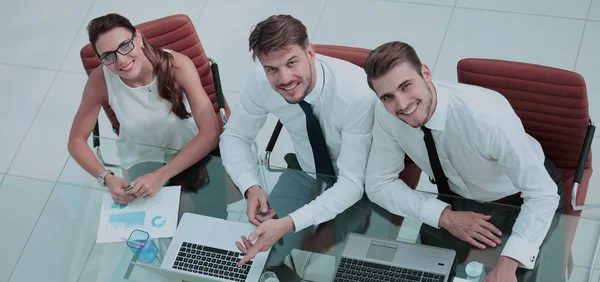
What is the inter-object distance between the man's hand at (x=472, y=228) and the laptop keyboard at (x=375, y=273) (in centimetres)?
18

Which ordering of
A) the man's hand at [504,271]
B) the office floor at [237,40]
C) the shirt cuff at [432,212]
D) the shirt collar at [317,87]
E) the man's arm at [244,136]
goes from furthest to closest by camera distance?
the office floor at [237,40]
the man's arm at [244,136]
the shirt collar at [317,87]
the shirt cuff at [432,212]
the man's hand at [504,271]

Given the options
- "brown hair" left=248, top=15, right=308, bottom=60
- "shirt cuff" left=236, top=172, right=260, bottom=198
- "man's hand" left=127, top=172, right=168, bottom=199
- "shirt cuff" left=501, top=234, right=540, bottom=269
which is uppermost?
"brown hair" left=248, top=15, right=308, bottom=60

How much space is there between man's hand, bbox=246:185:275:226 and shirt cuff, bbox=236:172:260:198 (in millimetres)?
17

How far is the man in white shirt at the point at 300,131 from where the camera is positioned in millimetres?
2791

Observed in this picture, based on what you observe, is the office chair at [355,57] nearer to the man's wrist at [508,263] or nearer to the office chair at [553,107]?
the office chair at [553,107]

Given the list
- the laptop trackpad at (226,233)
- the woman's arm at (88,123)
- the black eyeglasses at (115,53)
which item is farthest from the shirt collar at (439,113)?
the woman's arm at (88,123)

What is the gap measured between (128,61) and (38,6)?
2434 mm

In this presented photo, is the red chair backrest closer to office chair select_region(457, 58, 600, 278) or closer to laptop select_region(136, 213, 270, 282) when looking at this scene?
office chair select_region(457, 58, 600, 278)

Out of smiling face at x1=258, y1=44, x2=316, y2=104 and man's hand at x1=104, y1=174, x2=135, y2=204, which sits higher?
smiling face at x1=258, y1=44, x2=316, y2=104

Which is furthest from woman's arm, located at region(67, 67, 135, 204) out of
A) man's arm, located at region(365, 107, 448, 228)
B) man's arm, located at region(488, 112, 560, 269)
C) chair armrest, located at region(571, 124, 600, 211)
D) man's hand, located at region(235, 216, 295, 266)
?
chair armrest, located at region(571, 124, 600, 211)

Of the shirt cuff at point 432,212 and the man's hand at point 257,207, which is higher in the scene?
the shirt cuff at point 432,212

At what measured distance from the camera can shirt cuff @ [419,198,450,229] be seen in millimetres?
2736

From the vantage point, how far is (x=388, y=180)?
288 centimetres

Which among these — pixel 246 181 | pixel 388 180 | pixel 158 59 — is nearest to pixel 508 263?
pixel 388 180
